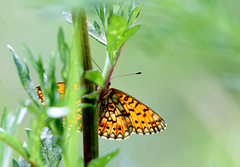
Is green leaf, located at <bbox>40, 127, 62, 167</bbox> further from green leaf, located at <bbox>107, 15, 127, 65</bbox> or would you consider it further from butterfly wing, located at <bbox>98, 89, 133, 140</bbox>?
butterfly wing, located at <bbox>98, 89, 133, 140</bbox>

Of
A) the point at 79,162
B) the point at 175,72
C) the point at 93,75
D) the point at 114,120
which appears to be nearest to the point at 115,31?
the point at 93,75

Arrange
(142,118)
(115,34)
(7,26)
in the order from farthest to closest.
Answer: (7,26), (142,118), (115,34)

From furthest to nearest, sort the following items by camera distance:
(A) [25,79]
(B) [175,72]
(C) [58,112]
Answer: (B) [175,72] → (A) [25,79] → (C) [58,112]

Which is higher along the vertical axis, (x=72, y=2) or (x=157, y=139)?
(x=72, y=2)

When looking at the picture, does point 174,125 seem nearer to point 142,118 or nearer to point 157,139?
point 157,139

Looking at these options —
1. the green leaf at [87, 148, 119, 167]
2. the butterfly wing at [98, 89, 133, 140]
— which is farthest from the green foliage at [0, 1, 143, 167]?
the butterfly wing at [98, 89, 133, 140]

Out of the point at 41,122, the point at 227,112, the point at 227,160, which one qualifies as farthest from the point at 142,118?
the point at 41,122

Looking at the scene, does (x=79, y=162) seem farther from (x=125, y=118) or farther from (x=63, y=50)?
(x=125, y=118)
